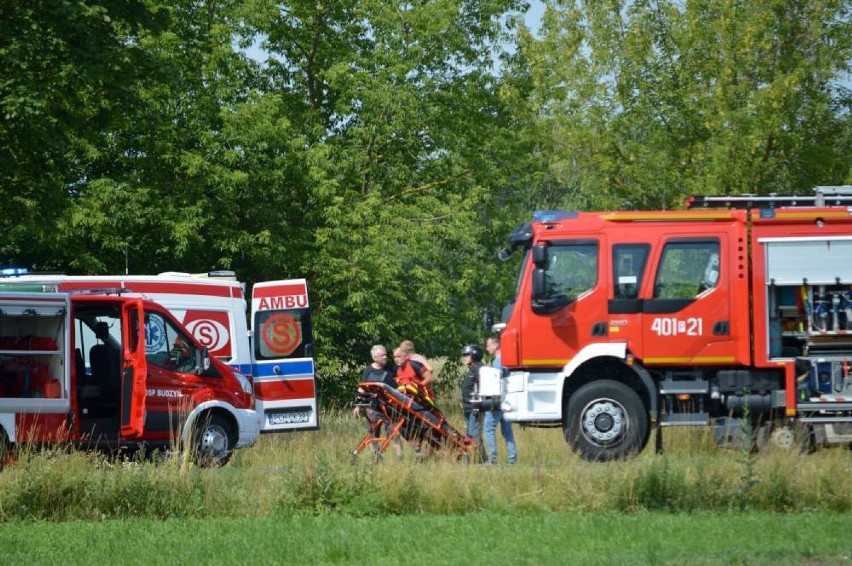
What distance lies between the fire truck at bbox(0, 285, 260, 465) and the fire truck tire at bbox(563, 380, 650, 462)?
4.23 metres

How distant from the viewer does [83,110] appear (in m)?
20.9

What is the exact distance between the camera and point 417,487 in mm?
12125

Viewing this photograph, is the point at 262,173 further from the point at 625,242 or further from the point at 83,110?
the point at 625,242

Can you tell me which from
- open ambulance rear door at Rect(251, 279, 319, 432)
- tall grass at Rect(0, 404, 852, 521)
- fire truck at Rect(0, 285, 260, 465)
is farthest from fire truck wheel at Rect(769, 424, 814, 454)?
open ambulance rear door at Rect(251, 279, 319, 432)

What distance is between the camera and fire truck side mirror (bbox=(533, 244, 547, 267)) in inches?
619

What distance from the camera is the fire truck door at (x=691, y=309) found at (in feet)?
51.5

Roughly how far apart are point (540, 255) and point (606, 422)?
202 centimetres

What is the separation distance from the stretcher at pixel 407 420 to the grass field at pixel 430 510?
6.62ft

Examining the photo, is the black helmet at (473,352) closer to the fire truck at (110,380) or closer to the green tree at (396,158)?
the fire truck at (110,380)

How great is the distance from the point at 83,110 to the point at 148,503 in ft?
33.3

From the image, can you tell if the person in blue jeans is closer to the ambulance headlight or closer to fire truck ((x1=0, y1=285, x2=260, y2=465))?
fire truck ((x1=0, y1=285, x2=260, y2=465))

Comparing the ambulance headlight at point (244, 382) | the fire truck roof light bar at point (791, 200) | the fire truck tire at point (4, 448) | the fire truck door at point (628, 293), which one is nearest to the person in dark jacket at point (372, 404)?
the ambulance headlight at point (244, 382)

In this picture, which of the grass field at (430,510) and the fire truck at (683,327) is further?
the fire truck at (683,327)

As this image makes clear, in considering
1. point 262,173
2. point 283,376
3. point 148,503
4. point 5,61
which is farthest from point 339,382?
point 148,503
